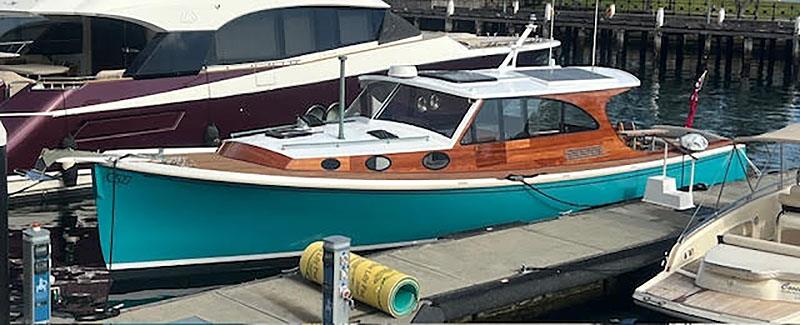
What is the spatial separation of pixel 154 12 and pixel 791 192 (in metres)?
9.78

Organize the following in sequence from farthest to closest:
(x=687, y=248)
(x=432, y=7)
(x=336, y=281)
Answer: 1. (x=432, y=7)
2. (x=687, y=248)
3. (x=336, y=281)

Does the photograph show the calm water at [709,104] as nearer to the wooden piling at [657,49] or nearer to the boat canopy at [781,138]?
the wooden piling at [657,49]

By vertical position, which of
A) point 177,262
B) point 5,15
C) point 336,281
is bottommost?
point 177,262

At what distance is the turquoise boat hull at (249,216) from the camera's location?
11.5m

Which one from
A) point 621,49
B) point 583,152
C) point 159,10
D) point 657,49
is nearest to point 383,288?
point 583,152

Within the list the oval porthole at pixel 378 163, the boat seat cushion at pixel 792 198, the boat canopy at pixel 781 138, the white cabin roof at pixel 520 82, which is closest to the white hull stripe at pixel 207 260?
the oval porthole at pixel 378 163

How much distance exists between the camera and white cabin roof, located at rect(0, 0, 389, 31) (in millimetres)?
16438

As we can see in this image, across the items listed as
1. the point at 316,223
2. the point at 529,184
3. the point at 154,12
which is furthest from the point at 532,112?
the point at 154,12

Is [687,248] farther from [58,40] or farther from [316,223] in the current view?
[58,40]

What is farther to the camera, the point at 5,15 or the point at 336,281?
the point at 5,15

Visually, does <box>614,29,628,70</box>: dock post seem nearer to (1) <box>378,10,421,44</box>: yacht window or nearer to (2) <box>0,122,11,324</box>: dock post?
(1) <box>378,10,421,44</box>: yacht window

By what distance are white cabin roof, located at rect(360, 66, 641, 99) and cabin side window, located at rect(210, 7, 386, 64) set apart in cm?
423

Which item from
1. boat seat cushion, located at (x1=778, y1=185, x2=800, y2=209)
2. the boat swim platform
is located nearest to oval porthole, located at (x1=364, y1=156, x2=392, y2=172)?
the boat swim platform

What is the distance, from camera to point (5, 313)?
28.6 feet
